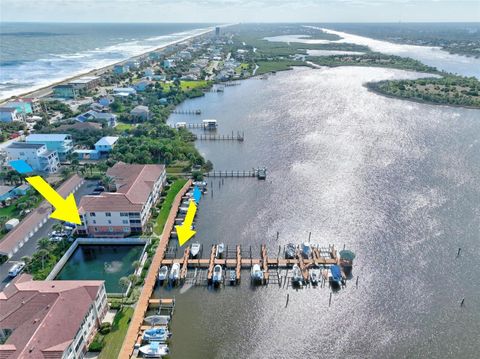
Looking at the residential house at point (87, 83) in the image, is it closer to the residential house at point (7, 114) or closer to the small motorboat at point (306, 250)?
the residential house at point (7, 114)

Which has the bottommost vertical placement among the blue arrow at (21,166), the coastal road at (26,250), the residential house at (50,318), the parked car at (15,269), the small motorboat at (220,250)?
the small motorboat at (220,250)

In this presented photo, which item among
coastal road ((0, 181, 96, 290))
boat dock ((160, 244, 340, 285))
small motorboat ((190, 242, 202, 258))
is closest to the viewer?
coastal road ((0, 181, 96, 290))

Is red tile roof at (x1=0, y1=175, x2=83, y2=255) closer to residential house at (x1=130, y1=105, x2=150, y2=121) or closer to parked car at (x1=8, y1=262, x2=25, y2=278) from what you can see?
parked car at (x1=8, y1=262, x2=25, y2=278)

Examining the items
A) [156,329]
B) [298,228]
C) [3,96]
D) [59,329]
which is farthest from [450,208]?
[3,96]

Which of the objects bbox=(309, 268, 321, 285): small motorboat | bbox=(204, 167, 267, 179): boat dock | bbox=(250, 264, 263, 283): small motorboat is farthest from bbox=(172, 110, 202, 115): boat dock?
bbox=(309, 268, 321, 285): small motorboat

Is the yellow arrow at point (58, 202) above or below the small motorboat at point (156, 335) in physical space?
above

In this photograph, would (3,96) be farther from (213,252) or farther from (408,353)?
(408,353)

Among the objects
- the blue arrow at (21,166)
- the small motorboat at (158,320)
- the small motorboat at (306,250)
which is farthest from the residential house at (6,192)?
the small motorboat at (306,250)
